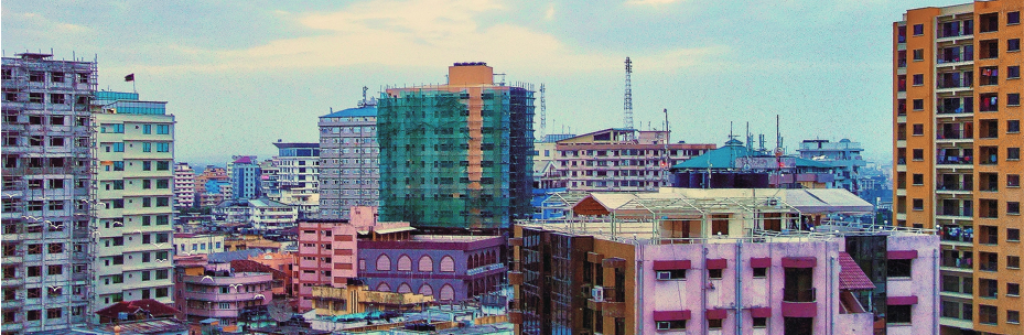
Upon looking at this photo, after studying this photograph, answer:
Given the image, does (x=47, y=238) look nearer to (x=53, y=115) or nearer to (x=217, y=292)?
(x=53, y=115)

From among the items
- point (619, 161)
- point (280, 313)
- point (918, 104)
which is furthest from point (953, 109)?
point (619, 161)

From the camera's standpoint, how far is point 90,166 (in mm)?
42750

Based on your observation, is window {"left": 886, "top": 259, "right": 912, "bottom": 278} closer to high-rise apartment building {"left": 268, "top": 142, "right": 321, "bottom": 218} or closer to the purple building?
the purple building

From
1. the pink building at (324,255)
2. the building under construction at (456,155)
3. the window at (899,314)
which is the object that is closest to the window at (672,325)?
the window at (899,314)

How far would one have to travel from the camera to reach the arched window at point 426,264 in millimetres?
53875

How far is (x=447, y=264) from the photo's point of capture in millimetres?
53812

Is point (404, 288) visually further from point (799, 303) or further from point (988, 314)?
point (799, 303)

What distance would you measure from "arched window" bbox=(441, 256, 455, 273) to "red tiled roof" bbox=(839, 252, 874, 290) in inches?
1324

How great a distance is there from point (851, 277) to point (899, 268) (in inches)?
66.4

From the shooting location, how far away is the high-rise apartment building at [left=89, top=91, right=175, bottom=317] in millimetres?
44750

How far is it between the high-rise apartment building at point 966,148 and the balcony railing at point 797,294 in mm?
18275

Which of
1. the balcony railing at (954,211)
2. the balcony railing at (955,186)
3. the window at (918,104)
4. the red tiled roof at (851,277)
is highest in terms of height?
the window at (918,104)

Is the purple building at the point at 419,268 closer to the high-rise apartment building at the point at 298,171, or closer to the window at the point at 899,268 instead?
the window at the point at 899,268

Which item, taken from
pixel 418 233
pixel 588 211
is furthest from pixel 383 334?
pixel 418 233
